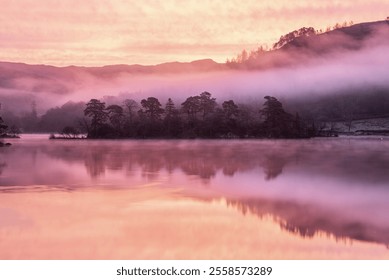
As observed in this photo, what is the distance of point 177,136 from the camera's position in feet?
227

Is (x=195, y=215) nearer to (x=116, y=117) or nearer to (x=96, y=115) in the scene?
(x=96, y=115)

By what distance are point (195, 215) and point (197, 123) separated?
56.7m

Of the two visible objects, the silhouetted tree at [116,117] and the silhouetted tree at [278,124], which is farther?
the silhouetted tree at [116,117]

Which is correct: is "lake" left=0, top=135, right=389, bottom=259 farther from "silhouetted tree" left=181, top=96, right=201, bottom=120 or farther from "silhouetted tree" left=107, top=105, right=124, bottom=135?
"silhouetted tree" left=181, top=96, right=201, bottom=120

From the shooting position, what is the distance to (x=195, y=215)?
1234cm

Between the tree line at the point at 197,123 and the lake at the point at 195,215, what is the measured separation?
45.5 m

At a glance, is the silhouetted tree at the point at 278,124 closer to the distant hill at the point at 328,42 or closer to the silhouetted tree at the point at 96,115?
the silhouetted tree at the point at 96,115

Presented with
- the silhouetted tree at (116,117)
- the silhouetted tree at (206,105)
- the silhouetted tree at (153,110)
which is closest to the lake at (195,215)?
the silhouetted tree at (116,117)

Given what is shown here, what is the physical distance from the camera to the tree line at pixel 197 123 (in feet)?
219

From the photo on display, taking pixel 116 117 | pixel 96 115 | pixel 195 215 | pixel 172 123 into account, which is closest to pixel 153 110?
pixel 172 123

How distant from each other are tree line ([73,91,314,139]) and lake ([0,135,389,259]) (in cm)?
4553

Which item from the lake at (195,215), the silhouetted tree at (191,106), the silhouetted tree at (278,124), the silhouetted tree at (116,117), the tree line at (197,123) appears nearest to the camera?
the lake at (195,215)

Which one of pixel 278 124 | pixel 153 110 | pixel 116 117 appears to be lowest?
pixel 278 124
